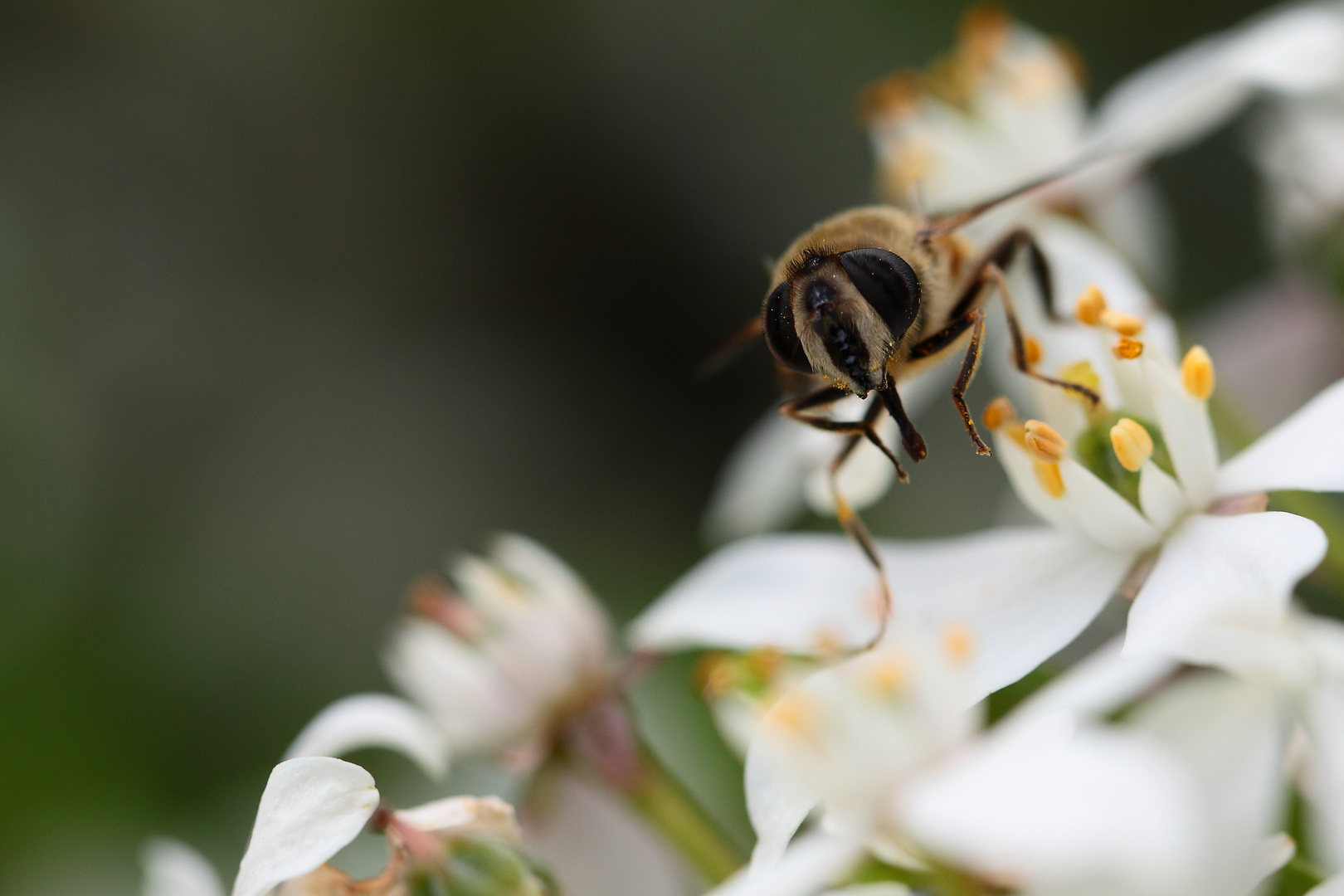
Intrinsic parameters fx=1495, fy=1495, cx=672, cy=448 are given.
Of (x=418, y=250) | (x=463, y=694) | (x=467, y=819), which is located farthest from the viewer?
(x=418, y=250)

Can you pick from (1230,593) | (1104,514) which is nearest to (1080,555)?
(1104,514)

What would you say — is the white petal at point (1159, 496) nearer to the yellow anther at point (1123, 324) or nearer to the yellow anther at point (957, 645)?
the yellow anther at point (1123, 324)

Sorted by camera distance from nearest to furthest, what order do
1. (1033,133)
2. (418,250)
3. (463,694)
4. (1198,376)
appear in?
(1198,376)
(463,694)
(1033,133)
(418,250)

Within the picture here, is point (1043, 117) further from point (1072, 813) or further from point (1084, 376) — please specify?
point (1072, 813)

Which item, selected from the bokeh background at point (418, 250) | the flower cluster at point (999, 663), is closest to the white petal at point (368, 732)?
the flower cluster at point (999, 663)

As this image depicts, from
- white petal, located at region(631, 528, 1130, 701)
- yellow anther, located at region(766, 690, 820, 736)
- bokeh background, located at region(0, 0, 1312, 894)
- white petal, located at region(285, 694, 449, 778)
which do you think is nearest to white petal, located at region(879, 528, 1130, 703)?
white petal, located at region(631, 528, 1130, 701)

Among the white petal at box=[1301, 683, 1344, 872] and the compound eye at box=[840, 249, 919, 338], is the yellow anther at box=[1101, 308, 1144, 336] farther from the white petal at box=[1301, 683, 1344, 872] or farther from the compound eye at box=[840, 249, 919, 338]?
the white petal at box=[1301, 683, 1344, 872]
